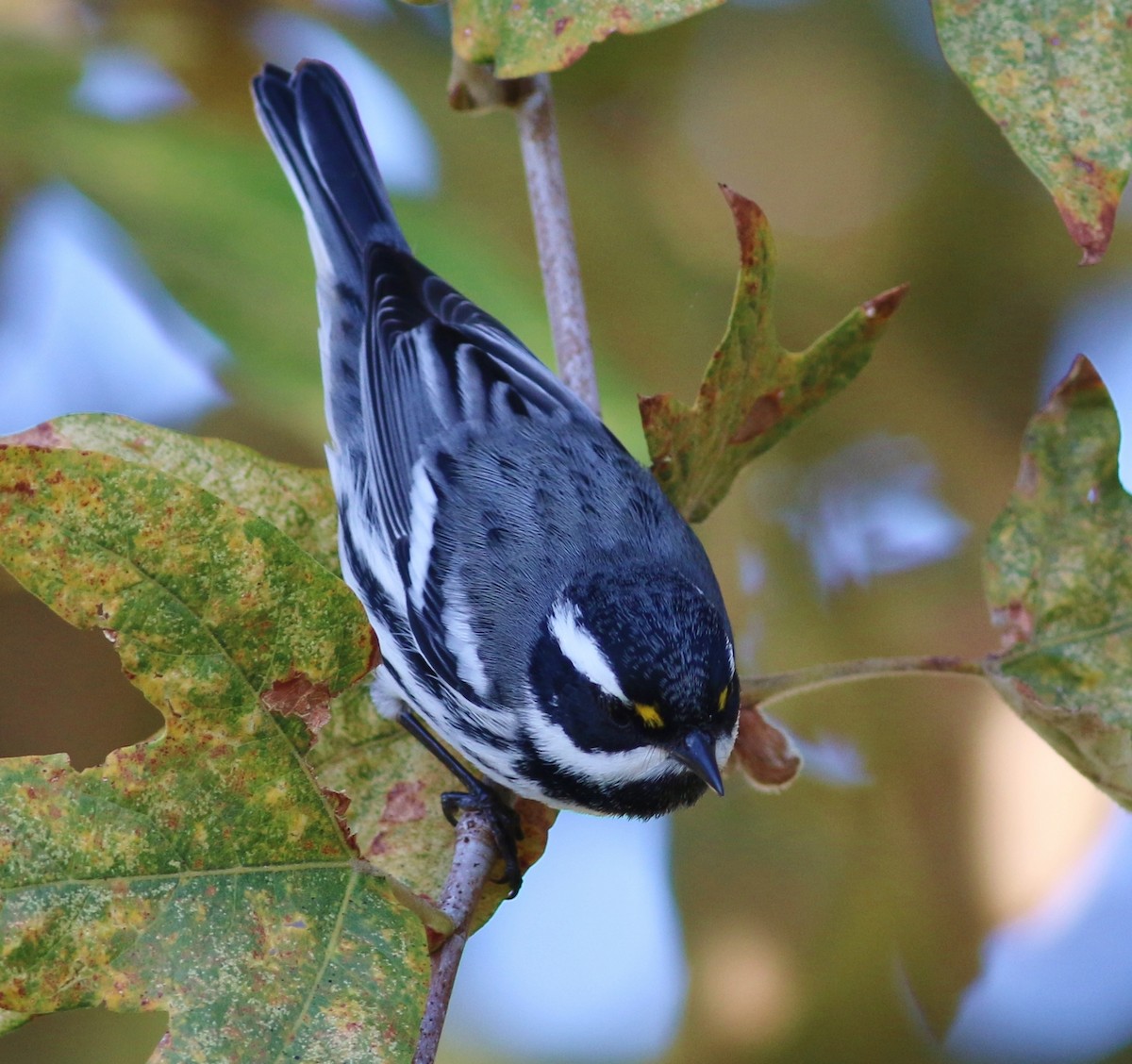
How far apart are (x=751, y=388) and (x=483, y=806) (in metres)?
0.68

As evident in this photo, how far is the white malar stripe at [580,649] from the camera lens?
6.41 ft

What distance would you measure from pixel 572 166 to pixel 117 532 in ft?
7.70

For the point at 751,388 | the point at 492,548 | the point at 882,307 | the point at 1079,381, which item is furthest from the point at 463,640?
the point at 1079,381

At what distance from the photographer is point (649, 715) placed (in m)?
1.94

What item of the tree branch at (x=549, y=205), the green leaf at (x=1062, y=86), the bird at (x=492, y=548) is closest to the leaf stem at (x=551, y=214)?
the tree branch at (x=549, y=205)

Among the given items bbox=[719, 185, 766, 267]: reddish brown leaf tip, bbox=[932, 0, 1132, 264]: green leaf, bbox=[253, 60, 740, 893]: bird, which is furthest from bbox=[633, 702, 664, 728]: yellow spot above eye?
bbox=[932, 0, 1132, 264]: green leaf

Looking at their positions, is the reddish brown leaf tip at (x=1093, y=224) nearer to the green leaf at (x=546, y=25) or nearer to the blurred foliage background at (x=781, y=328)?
the green leaf at (x=546, y=25)

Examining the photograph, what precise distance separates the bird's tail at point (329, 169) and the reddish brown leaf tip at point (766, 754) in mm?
1465

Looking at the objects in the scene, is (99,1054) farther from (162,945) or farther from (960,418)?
(960,418)

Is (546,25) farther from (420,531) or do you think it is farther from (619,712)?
(420,531)

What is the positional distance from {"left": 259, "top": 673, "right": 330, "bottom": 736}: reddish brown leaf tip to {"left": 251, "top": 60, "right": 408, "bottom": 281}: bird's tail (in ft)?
5.89

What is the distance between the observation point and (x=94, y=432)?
1.67 metres

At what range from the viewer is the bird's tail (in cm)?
296

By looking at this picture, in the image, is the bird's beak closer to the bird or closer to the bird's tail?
the bird
